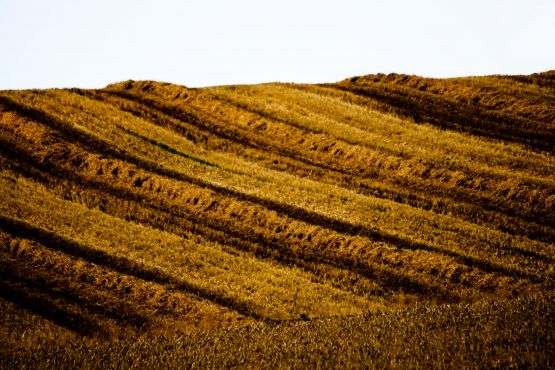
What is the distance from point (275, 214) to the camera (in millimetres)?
18906

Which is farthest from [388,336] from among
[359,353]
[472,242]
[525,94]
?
[525,94]

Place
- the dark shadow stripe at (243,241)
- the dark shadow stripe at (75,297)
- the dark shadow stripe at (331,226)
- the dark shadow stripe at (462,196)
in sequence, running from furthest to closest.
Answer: the dark shadow stripe at (462,196)
the dark shadow stripe at (331,226)
the dark shadow stripe at (243,241)
the dark shadow stripe at (75,297)

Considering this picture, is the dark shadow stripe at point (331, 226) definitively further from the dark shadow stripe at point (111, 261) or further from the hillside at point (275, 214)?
the dark shadow stripe at point (111, 261)

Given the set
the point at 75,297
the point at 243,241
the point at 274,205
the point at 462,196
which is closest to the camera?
the point at 75,297

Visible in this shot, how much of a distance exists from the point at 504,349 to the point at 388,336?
68.6 inches

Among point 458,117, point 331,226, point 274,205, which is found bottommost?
point 331,226

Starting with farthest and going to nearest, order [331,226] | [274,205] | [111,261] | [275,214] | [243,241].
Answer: [274,205] → [275,214] → [331,226] → [243,241] → [111,261]

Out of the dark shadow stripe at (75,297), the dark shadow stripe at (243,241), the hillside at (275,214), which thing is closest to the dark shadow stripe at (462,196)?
the hillside at (275,214)

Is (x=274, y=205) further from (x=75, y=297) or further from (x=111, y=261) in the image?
(x=75, y=297)

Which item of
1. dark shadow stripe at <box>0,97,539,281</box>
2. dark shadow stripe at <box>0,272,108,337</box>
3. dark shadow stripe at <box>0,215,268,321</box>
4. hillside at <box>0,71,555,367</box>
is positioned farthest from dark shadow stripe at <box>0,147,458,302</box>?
dark shadow stripe at <box>0,272,108,337</box>

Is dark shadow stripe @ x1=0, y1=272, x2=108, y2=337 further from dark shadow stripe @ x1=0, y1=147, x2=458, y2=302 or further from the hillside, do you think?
dark shadow stripe @ x1=0, y1=147, x2=458, y2=302

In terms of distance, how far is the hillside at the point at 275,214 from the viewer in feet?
40.3

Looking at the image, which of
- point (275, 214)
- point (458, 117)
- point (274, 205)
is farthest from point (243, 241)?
point (458, 117)

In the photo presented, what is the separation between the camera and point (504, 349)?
272 inches
